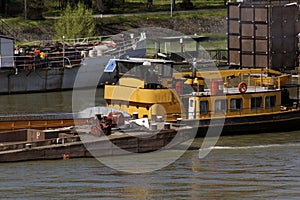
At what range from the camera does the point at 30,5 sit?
9044cm

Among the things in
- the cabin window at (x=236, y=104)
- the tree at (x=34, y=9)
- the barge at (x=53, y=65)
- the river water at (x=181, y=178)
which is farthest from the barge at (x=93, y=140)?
the tree at (x=34, y=9)

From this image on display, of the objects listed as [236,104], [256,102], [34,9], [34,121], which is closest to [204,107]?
[236,104]

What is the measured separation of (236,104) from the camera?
47875 millimetres

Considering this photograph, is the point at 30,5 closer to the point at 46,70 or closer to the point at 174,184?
the point at 46,70

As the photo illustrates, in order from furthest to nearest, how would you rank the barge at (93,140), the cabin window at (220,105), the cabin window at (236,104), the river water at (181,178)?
the cabin window at (236,104) → the cabin window at (220,105) → the barge at (93,140) → the river water at (181,178)

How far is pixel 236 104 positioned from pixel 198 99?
7.53 feet

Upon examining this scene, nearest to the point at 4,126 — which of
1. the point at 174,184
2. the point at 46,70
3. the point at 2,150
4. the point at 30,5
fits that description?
the point at 2,150

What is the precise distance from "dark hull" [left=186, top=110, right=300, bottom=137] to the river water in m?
2.13

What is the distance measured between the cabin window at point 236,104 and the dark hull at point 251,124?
50 centimetres

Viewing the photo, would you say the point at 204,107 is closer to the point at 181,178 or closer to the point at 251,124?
the point at 251,124

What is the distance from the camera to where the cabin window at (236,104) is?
4772cm

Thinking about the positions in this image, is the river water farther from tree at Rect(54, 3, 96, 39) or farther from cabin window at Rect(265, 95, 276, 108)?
tree at Rect(54, 3, 96, 39)

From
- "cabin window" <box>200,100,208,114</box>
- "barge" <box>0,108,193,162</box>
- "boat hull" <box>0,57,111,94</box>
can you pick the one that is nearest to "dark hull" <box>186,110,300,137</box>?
"cabin window" <box>200,100,208,114</box>

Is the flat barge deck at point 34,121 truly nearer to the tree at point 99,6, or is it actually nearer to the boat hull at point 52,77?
the boat hull at point 52,77
